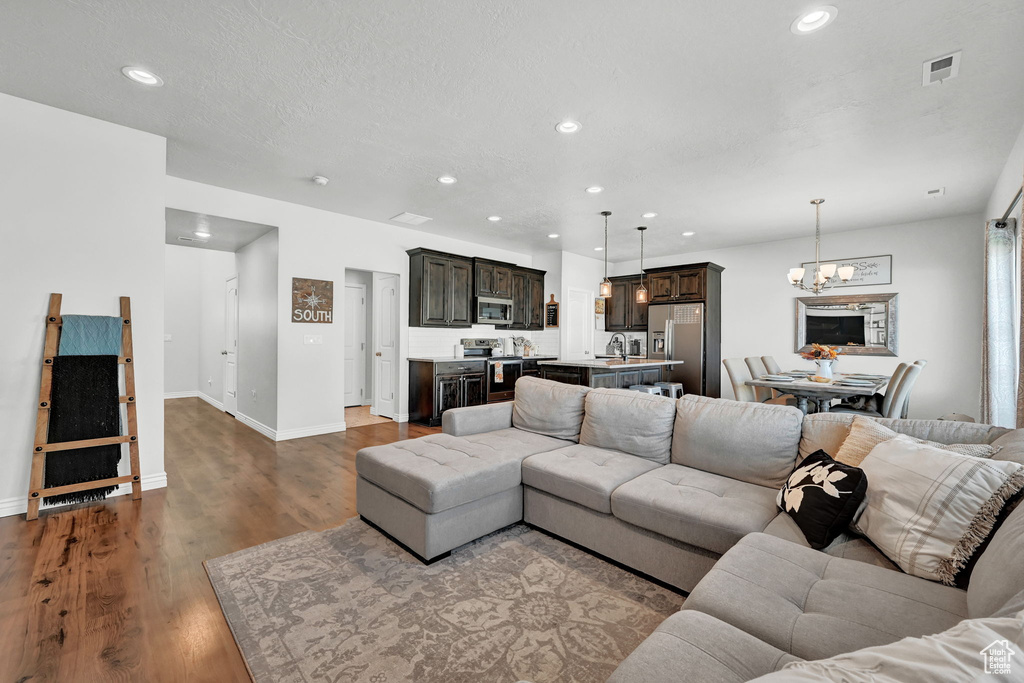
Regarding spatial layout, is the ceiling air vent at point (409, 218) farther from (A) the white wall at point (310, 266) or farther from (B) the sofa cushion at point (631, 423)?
(B) the sofa cushion at point (631, 423)

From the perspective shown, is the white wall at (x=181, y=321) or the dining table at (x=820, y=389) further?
the white wall at (x=181, y=321)

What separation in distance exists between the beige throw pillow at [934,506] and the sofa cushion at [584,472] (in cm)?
107

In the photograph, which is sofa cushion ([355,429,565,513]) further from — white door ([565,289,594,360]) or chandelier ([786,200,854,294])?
white door ([565,289,594,360])

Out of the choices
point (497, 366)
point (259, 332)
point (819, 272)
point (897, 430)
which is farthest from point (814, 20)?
point (259, 332)

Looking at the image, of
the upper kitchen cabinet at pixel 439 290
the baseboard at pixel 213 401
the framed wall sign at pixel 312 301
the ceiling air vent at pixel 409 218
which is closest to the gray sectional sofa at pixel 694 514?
the framed wall sign at pixel 312 301

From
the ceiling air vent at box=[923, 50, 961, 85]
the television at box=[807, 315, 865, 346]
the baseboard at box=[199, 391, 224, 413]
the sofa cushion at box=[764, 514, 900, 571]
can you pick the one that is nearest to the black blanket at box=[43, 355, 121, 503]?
the baseboard at box=[199, 391, 224, 413]

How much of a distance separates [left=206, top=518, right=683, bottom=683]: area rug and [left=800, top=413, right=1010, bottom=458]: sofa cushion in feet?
3.43

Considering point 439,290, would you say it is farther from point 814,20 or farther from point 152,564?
point 814,20

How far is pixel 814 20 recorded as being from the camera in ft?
6.93

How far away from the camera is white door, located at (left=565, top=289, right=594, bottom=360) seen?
26.3ft

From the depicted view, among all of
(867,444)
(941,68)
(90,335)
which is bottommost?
(867,444)

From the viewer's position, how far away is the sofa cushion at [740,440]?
7.63 ft

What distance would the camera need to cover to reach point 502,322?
23.8 feet

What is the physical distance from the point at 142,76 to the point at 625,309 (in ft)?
24.1
